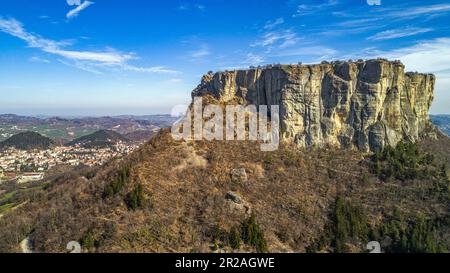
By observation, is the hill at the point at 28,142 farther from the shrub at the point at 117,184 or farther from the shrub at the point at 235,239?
the shrub at the point at 235,239

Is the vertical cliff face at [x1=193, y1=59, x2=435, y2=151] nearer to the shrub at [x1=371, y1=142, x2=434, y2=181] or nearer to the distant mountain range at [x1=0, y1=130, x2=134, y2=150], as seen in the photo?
the shrub at [x1=371, y1=142, x2=434, y2=181]

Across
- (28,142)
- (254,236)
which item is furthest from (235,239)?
(28,142)

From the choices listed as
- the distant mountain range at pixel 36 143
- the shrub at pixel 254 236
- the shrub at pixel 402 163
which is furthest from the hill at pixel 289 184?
the distant mountain range at pixel 36 143

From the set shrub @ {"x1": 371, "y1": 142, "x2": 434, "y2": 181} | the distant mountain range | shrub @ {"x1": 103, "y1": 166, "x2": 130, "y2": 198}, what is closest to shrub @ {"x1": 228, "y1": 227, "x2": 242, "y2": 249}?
shrub @ {"x1": 103, "y1": 166, "x2": 130, "y2": 198}

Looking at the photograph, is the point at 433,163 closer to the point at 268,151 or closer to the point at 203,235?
the point at 268,151

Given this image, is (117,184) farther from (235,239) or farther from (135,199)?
(235,239)
